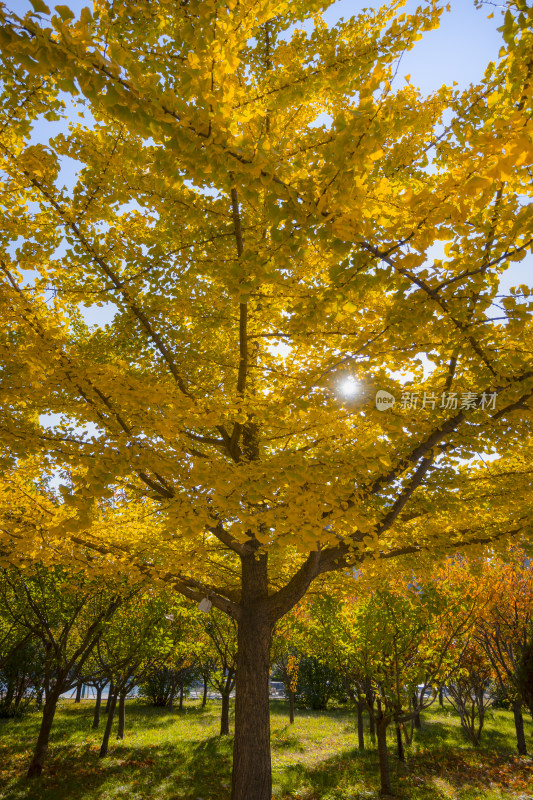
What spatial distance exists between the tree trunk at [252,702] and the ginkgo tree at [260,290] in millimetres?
31

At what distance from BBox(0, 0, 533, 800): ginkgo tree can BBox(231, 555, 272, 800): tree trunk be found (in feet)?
0.10

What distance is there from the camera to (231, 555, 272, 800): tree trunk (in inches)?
204

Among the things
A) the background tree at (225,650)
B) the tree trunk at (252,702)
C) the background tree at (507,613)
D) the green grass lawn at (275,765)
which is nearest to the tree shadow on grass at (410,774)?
the green grass lawn at (275,765)

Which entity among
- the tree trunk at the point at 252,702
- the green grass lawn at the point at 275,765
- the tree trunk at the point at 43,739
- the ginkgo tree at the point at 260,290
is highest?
the ginkgo tree at the point at 260,290

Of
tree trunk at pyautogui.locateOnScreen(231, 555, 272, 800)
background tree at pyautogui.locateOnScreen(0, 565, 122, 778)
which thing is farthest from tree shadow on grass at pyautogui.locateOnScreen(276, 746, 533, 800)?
background tree at pyautogui.locateOnScreen(0, 565, 122, 778)

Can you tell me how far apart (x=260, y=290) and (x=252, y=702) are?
16.9 feet

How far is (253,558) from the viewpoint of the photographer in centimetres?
605

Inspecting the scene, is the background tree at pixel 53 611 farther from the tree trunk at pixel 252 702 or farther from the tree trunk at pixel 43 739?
the tree trunk at pixel 252 702

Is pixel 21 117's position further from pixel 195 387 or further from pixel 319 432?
pixel 319 432

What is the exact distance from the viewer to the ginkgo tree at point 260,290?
2.08m

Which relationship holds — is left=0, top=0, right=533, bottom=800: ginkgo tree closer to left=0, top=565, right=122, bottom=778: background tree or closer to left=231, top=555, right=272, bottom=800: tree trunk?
left=231, top=555, right=272, bottom=800: tree trunk

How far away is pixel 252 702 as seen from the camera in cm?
538

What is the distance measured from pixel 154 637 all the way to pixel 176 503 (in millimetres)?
8678

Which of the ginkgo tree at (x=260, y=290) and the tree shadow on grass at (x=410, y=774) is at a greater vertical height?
the ginkgo tree at (x=260, y=290)
